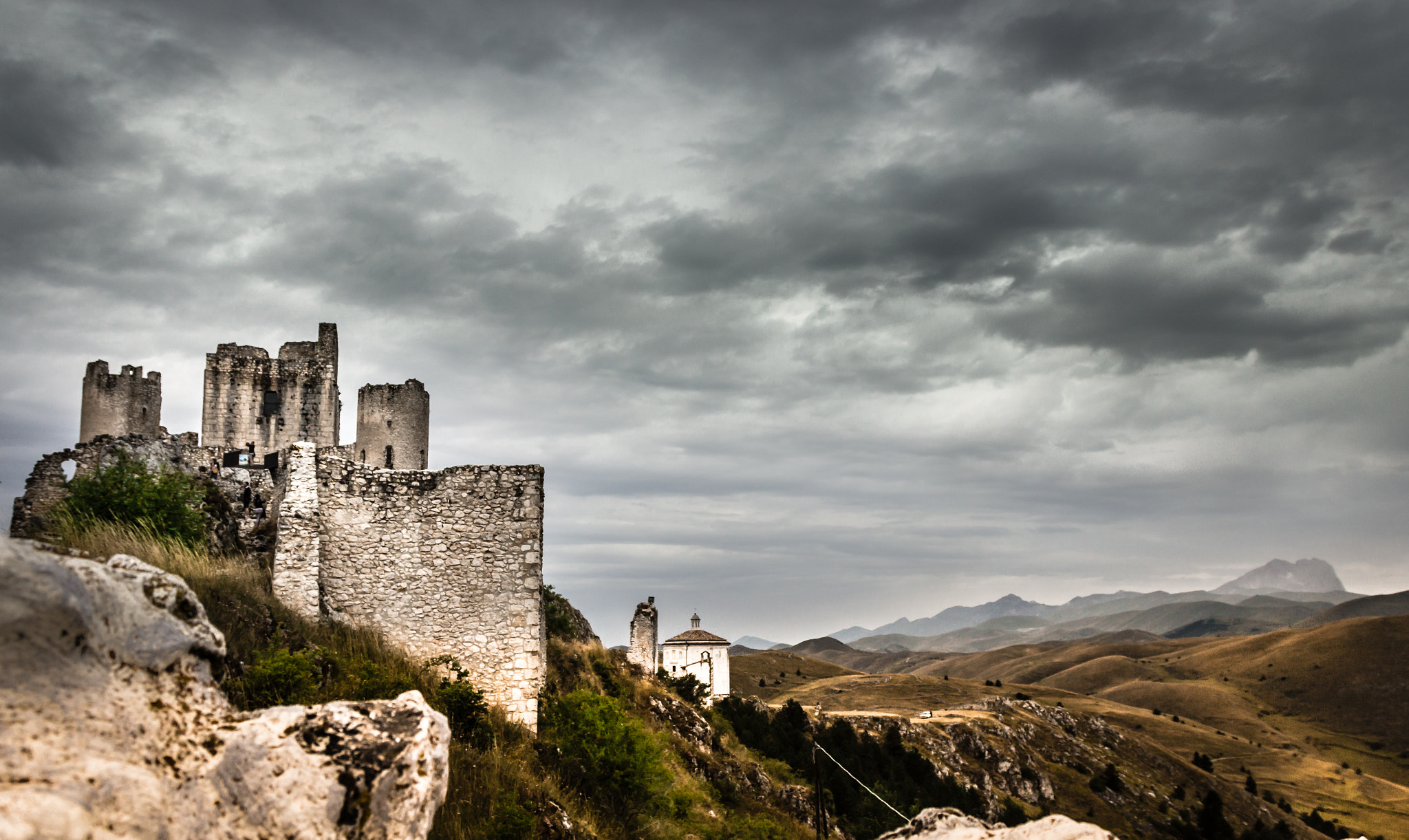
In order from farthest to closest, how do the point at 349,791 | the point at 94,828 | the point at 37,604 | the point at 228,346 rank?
the point at 228,346
the point at 349,791
the point at 37,604
the point at 94,828

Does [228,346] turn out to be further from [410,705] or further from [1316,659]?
[1316,659]

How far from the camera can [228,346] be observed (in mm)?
47438

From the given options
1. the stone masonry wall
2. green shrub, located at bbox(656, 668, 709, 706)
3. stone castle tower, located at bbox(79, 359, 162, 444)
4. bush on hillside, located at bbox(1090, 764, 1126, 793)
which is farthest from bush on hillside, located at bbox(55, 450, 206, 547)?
bush on hillside, located at bbox(1090, 764, 1126, 793)

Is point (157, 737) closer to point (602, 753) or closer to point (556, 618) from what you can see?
point (602, 753)

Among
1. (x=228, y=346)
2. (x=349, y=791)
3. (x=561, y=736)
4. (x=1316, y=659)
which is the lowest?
(x=1316, y=659)

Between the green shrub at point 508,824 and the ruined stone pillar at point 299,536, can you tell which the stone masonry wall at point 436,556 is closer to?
the ruined stone pillar at point 299,536

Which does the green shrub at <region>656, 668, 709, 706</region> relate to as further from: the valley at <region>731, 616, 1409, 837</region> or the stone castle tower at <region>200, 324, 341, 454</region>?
the valley at <region>731, 616, 1409, 837</region>

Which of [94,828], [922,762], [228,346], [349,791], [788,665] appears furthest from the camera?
[788,665]

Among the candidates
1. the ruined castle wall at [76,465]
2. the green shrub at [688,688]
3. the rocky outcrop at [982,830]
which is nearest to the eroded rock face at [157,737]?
the rocky outcrop at [982,830]

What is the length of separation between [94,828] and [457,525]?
13.8 meters

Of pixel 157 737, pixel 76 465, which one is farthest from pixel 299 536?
pixel 157 737

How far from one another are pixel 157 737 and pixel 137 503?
14.4 metres

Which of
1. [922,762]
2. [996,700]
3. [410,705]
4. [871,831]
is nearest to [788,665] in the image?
[996,700]

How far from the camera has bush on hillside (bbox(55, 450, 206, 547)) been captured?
1611 centimetres
